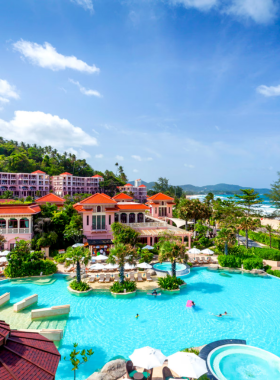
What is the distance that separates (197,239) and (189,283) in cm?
1694

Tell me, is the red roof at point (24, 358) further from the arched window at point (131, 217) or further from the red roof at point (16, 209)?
the arched window at point (131, 217)

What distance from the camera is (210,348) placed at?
506 inches

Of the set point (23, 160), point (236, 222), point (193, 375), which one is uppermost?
point (23, 160)

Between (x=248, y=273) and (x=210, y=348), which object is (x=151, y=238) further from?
(x=210, y=348)

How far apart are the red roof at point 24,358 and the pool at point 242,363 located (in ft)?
27.2

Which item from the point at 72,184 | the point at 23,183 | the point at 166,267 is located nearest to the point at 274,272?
the point at 166,267

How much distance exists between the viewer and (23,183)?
95.2 metres

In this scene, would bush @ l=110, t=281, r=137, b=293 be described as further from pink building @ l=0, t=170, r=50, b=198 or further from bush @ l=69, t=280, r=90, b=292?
pink building @ l=0, t=170, r=50, b=198

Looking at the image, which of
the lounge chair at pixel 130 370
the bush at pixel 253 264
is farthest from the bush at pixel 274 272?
the lounge chair at pixel 130 370

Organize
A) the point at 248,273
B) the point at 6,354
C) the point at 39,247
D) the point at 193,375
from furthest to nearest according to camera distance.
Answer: the point at 39,247, the point at 248,273, the point at 193,375, the point at 6,354

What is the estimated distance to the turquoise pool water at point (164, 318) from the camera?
14.1 m

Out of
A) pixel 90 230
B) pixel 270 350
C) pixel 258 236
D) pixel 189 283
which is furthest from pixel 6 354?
pixel 258 236

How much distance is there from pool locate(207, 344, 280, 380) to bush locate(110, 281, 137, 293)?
376 inches

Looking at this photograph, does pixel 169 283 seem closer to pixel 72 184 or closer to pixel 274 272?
pixel 274 272
